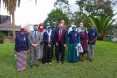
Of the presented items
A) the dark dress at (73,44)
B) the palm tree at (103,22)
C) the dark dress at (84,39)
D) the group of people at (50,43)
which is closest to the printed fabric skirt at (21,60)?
the group of people at (50,43)

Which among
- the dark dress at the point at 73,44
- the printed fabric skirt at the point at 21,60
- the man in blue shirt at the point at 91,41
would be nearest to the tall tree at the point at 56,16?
the man in blue shirt at the point at 91,41

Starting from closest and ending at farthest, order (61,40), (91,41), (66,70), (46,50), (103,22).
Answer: (66,70), (46,50), (61,40), (91,41), (103,22)

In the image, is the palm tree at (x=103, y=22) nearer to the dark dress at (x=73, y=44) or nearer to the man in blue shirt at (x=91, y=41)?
the man in blue shirt at (x=91, y=41)

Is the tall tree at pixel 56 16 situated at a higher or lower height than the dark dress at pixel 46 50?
higher

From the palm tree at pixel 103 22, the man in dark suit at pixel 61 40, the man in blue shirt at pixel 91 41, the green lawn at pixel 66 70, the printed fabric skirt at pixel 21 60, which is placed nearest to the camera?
the green lawn at pixel 66 70

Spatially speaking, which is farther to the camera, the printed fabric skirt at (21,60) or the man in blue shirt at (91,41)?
the man in blue shirt at (91,41)

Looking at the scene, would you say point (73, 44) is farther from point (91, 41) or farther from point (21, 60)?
point (21, 60)

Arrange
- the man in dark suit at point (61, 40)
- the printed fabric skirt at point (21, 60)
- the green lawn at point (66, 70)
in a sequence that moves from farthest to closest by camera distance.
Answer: the man in dark suit at point (61, 40), the printed fabric skirt at point (21, 60), the green lawn at point (66, 70)

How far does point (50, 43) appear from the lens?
10.6m

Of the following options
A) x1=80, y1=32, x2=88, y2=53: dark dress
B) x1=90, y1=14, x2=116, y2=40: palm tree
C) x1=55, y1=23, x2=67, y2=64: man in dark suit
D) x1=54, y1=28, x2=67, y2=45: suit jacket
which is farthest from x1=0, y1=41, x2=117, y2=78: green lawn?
x1=90, y1=14, x2=116, y2=40: palm tree

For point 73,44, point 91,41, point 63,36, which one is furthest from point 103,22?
point 63,36

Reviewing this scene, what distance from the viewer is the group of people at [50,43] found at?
959cm

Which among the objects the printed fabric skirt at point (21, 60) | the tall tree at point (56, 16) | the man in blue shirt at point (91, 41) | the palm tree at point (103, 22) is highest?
the tall tree at point (56, 16)

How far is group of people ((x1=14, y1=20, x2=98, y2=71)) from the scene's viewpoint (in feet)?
31.4
